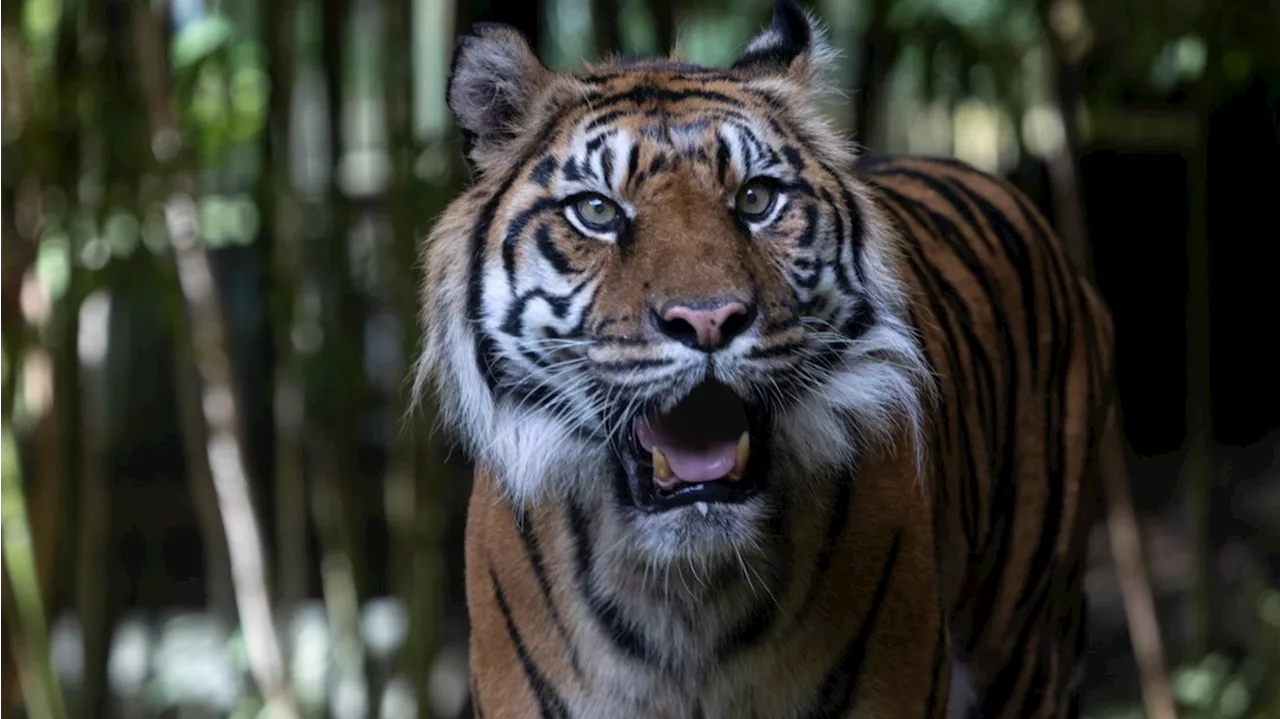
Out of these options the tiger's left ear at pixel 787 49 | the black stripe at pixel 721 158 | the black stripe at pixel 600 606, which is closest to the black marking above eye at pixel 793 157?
the black stripe at pixel 721 158

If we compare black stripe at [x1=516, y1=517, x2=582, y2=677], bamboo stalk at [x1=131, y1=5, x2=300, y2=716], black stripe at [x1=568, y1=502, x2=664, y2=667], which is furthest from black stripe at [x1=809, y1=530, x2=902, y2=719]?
bamboo stalk at [x1=131, y1=5, x2=300, y2=716]

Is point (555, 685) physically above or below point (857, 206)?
below

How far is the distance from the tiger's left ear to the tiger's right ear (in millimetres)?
306

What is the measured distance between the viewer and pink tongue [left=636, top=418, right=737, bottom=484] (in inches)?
77.8

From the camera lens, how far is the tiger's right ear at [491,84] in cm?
220

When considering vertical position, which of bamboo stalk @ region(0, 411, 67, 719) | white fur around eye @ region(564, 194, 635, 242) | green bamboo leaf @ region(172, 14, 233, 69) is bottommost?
bamboo stalk @ region(0, 411, 67, 719)

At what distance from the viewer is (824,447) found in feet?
6.99

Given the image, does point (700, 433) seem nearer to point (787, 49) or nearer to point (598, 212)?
point (598, 212)

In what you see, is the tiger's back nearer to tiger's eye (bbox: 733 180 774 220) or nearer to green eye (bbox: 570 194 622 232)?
tiger's eye (bbox: 733 180 774 220)

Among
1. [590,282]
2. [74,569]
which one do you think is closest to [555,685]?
[590,282]

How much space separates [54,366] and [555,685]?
72.5 inches

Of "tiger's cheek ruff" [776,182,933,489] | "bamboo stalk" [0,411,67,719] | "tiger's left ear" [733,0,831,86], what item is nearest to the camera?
"tiger's cheek ruff" [776,182,933,489]

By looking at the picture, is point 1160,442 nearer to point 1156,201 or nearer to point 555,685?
point 1156,201

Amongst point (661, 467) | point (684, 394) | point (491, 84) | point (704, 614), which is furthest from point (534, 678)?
point (491, 84)
